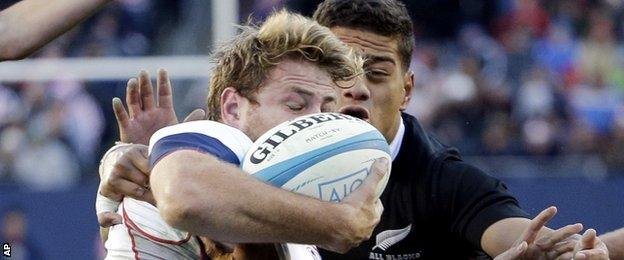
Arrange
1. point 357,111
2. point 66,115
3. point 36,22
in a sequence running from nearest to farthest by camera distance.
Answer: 1. point 36,22
2. point 357,111
3. point 66,115

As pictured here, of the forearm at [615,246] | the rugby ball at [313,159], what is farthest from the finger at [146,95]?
the forearm at [615,246]

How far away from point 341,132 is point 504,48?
8994 mm

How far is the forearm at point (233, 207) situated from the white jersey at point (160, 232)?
179mm

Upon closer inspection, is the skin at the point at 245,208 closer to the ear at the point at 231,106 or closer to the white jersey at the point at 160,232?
the white jersey at the point at 160,232

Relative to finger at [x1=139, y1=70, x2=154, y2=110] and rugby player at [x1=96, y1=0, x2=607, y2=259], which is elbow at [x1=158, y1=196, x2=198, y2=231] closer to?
finger at [x1=139, y1=70, x2=154, y2=110]

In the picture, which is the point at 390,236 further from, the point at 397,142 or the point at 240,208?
the point at 240,208

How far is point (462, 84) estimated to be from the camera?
11.5 m

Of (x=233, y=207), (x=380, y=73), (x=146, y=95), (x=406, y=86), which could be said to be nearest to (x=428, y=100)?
(x=406, y=86)

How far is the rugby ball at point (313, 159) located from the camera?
307 cm

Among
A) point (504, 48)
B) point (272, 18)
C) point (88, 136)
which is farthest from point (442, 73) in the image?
point (272, 18)

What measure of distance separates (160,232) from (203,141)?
46cm

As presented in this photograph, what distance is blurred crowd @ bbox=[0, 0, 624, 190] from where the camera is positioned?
10531mm

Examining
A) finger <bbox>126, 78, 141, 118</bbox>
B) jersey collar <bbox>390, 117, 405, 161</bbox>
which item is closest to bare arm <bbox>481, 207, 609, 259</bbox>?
jersey collar <bbox>390, 117, 405, 161</bbox>

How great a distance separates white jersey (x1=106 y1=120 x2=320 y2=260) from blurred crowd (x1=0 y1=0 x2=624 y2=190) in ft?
21.7
